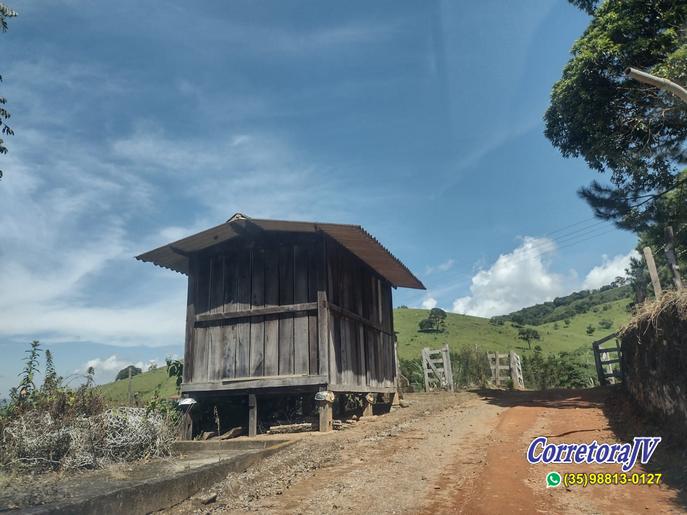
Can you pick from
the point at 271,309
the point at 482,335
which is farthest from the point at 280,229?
the point at 482,335

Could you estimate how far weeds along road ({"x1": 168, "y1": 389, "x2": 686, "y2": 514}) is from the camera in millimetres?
5445

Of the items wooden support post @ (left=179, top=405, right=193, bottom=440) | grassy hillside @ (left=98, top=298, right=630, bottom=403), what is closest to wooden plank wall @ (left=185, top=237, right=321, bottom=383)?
wooden support post @ (left=179, top=405, right=193, bottom=440)

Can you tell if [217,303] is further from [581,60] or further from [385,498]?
[581,60]

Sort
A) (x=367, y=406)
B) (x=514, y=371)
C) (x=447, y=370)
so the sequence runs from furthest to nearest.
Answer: (x=514, y=371) → (x=447, y=370) → (x=367, y=406)

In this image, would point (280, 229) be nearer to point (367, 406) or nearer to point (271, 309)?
point (271, 309)

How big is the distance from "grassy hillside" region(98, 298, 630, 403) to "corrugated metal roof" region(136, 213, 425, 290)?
103 ft

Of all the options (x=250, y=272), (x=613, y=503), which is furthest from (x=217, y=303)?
(x=613, y=503)

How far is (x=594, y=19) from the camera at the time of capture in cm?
1372

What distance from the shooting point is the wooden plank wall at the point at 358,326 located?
11.8 metres

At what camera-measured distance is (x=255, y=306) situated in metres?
11.8

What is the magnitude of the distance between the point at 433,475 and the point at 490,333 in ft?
182

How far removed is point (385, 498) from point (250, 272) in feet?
24.0

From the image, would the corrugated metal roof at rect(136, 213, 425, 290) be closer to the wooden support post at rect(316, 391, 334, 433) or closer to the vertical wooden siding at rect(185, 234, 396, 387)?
the vertical wooden siding at rect(185, 234, 396, 387)

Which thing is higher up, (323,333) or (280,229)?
(280,229)
